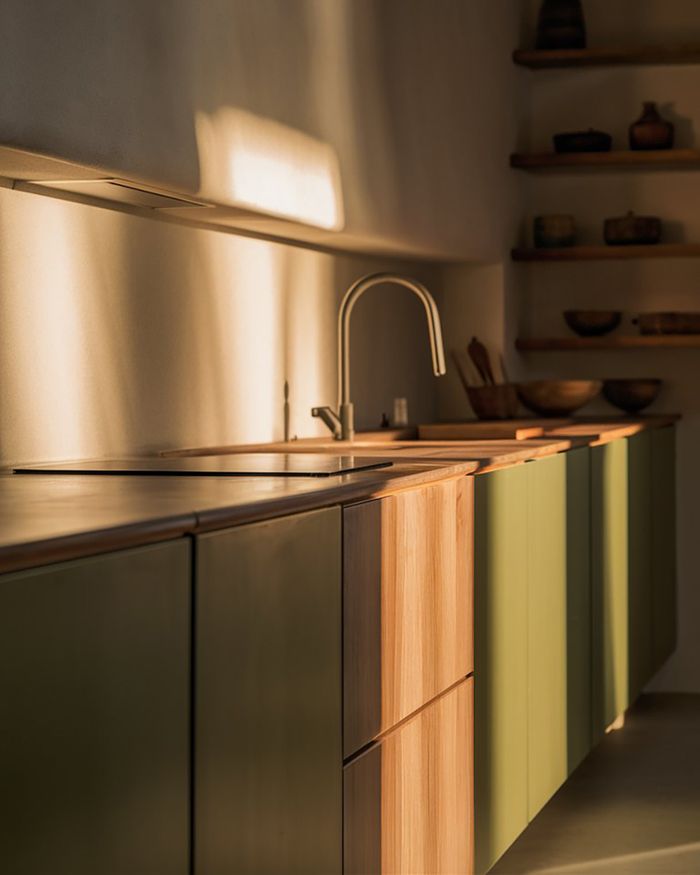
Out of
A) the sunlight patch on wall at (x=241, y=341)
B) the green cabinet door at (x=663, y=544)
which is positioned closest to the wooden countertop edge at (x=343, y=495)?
the sunlight patch on wall at (x=241, y=341)

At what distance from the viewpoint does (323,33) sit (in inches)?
133

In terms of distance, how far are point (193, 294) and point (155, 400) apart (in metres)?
0.31

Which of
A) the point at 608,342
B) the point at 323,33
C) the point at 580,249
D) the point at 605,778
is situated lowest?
the point at 605,778

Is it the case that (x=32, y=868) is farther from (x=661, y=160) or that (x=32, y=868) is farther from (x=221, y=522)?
(x=661, y=160)

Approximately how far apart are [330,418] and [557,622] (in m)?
0.71

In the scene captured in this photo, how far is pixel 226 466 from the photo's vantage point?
256 cm

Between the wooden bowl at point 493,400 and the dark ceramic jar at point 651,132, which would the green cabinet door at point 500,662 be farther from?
the dark ceramic jar at point 651,132

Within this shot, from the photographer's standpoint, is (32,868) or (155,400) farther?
(155,400)

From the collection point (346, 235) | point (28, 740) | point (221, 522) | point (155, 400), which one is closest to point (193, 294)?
point (155, 400)

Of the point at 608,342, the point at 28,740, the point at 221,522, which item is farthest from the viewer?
the point at 608,342

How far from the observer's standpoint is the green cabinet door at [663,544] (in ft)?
15.4

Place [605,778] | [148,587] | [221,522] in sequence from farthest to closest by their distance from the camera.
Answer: [605,778] → [221,522] → [148,587]

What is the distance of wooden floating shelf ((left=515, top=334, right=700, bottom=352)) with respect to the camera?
498cm

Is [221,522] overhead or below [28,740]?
overhead
